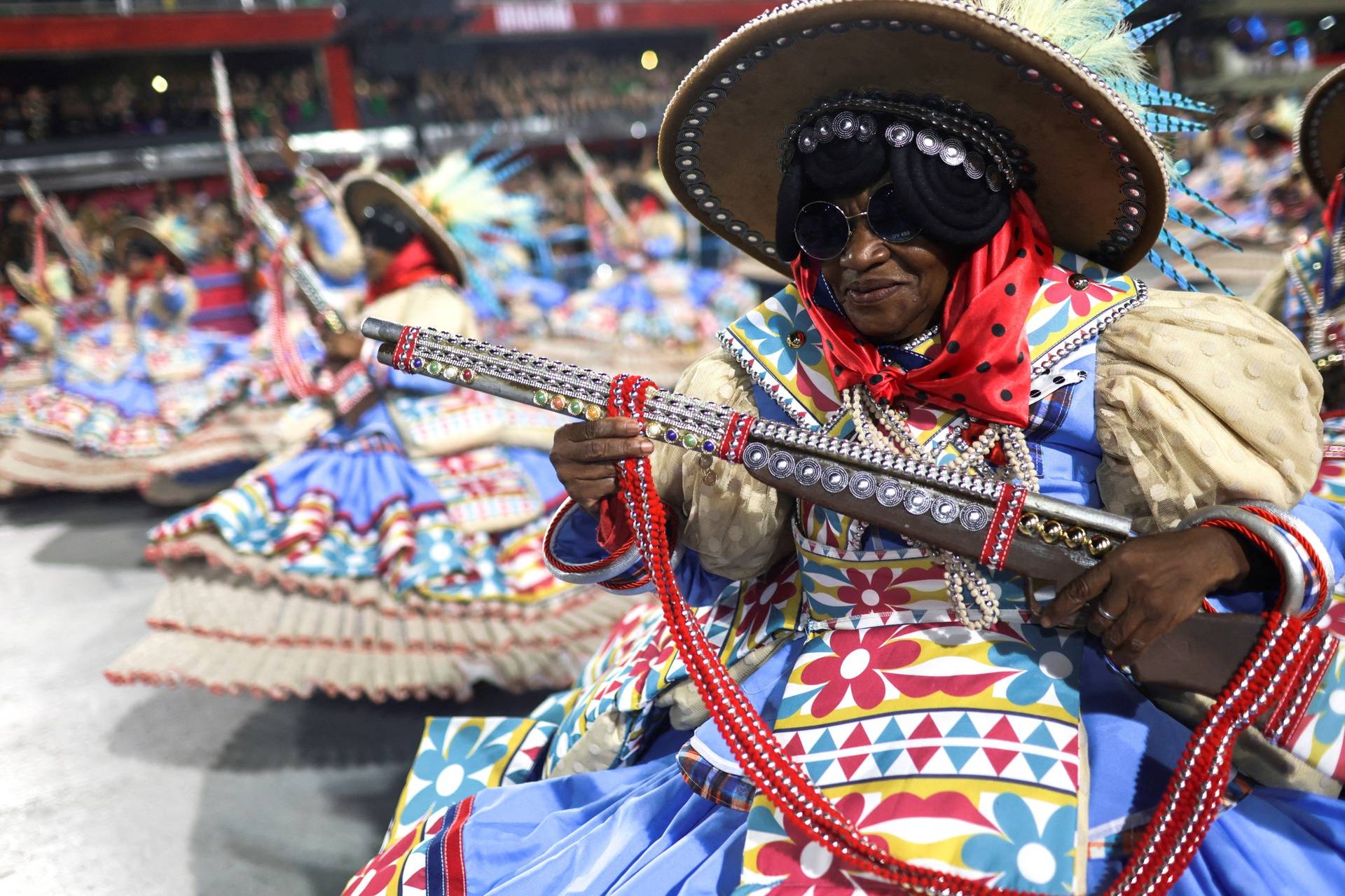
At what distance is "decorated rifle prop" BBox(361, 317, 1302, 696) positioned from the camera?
1229mm

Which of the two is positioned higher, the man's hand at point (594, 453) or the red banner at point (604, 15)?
the red banner at point (604, 15)

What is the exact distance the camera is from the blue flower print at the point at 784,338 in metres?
1.53

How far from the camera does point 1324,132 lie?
7.61 ft

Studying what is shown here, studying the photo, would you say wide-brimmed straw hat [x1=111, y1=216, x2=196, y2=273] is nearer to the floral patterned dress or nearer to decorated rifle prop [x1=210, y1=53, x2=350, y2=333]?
decorated rifle prop [x1=210, y1=53, x2=350, y2=333]

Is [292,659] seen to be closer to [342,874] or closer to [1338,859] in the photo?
[342,874]

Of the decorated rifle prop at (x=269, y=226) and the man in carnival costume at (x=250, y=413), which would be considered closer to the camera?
A: the decorated rifle prop at (x=269, y=226)

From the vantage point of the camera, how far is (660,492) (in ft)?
5.22

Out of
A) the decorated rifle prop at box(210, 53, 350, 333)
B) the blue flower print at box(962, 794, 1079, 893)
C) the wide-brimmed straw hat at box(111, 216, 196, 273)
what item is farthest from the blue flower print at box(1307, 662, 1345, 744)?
the wide-brimmed straw hat at box(111, 216, 196, 273)

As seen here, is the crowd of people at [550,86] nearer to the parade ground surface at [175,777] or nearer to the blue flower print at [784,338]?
the parade ground surface at [175,777]

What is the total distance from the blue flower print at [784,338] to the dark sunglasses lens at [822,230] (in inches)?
6.2

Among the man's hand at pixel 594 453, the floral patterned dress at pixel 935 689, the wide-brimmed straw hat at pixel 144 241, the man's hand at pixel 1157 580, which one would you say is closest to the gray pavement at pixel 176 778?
the floral patterned dress at pixel 935 689

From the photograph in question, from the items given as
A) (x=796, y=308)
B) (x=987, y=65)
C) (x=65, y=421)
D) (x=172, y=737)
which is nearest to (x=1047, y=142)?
(x=987, y=65)

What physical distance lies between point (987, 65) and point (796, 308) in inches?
17.8

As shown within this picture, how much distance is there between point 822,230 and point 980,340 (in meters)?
0.26
